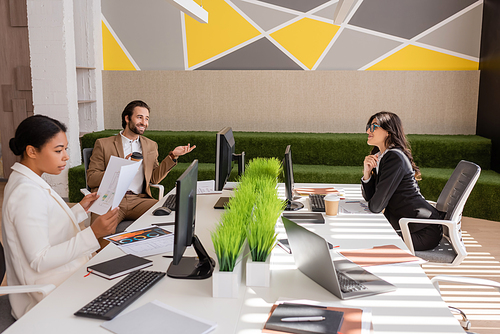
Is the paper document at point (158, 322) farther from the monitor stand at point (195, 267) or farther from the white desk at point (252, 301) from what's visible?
the monitor stand at point (195, 267)

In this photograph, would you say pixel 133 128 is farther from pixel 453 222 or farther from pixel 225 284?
pixel 453 222

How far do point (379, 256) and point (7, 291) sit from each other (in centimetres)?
147

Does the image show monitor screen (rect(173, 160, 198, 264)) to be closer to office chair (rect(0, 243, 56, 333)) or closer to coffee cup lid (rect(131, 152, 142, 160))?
office chair (rect(0, 243, 56, 333))


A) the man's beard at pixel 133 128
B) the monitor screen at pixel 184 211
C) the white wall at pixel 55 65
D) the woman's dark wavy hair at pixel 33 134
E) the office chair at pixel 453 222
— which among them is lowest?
the office chair at pixel 453 222

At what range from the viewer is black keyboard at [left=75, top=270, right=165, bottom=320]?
1.31 m

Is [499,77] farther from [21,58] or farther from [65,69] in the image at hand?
[21,58]

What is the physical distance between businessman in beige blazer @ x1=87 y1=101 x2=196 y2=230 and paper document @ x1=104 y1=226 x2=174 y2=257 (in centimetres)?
110

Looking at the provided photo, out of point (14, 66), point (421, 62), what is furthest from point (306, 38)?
point (14, 66)

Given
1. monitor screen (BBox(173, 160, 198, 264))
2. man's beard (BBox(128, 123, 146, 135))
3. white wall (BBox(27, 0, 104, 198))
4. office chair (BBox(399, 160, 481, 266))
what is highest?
white wall (BBox(27, 0, 104, 198))

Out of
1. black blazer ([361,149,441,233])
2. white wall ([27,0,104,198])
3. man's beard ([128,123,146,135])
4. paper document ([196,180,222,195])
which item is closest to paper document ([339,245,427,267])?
black blazer ([361,149,441,233])

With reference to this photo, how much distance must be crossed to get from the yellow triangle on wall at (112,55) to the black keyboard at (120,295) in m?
5.04

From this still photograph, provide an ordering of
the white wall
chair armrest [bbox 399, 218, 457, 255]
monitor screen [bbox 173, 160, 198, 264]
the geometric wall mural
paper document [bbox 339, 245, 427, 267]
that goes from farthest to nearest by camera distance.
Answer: the geometric wall mural → the white wall → chair armrest [bbox 399, 218, 457, 255] → paper document [bbox 339, 245, 427, 267] → monitor screen [bbox 173, 160, 198, 264]

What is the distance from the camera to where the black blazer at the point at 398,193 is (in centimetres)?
262

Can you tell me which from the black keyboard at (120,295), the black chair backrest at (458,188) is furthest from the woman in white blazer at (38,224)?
the black chair backrest at (458,188)
